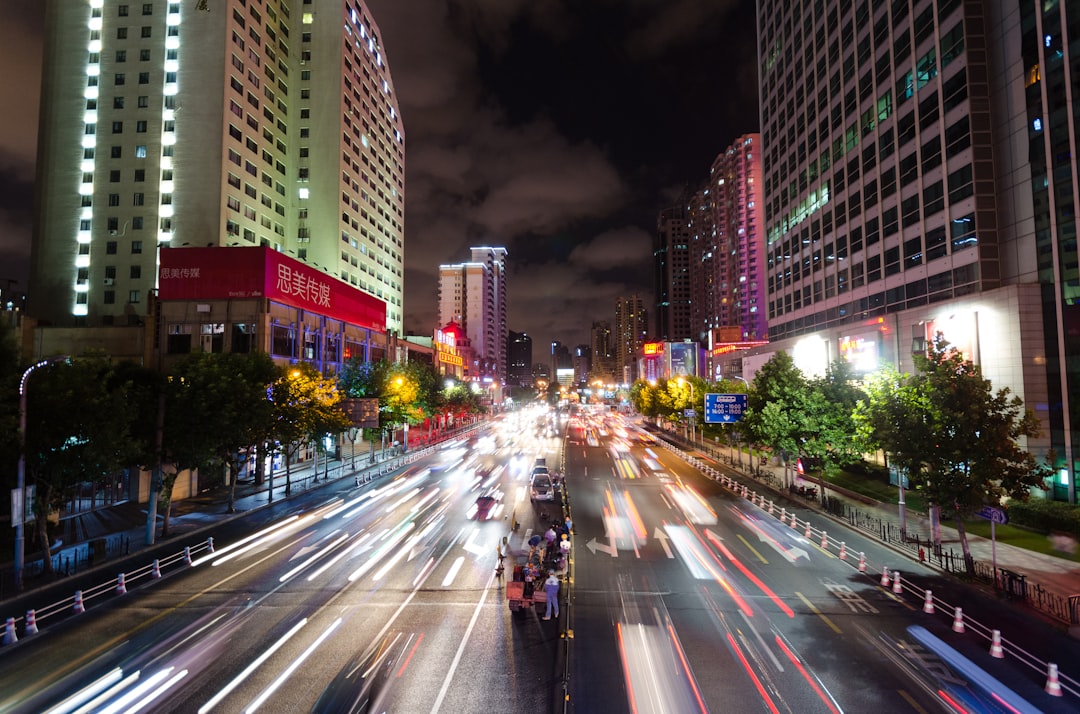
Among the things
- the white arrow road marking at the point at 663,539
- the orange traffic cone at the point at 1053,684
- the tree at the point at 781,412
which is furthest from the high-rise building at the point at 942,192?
the orange traffic cone at the point at 1053,684

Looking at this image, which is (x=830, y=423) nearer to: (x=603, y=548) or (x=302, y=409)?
(x=603, y=548)

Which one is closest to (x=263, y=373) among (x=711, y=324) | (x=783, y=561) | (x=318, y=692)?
(x=318, y=692)

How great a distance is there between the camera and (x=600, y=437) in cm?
8456

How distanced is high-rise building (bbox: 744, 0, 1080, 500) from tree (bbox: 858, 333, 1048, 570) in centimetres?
1520

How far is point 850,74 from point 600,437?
190 ft

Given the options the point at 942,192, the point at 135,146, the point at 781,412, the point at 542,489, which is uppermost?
the point at 135,146

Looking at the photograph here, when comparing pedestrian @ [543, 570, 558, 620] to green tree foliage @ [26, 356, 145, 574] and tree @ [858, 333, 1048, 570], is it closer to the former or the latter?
tree @ [858, 333, 1048, 570]

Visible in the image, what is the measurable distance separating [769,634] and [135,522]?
113ft

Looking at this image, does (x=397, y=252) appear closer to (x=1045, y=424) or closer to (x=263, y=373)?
(x=263, y=373)

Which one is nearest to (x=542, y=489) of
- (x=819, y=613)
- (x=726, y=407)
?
(x=726, y=407)

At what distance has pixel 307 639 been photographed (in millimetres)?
15219

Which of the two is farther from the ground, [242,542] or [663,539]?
[242,542]

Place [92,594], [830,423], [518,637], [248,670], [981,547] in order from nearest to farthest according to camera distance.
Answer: [248,670], [518,637], [92,594], [981,547], [830,423]

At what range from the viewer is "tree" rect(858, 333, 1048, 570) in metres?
20.8
